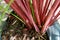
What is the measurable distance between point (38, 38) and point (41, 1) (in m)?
0.22

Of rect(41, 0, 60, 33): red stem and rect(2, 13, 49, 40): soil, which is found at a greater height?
rect(41, 0, 60, 33): red stem

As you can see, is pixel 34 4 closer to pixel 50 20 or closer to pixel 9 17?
pixel 50 20

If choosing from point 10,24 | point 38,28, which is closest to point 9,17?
point 10,24

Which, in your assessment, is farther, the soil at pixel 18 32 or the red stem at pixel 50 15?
the soil at pixel 18 32

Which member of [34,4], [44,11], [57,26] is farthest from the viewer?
Result: [57,26]

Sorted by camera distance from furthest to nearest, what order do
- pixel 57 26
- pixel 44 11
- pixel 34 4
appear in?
pixel 57 26
pixel 44 11
pixel 34 4

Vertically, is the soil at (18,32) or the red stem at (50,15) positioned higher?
the red stem at (50,15)

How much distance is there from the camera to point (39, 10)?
0.99 meters

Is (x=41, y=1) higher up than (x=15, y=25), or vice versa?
(x=41, y=1)

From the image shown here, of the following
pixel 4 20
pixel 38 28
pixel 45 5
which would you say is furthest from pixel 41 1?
pixel 4 20

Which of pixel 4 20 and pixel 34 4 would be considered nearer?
pixel 34 4

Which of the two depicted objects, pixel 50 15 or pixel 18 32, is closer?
pixel 50 15

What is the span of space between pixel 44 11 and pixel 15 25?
20 centimetres

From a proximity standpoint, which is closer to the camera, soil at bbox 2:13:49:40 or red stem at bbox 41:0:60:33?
red stem at bbox 41:0:60:33
